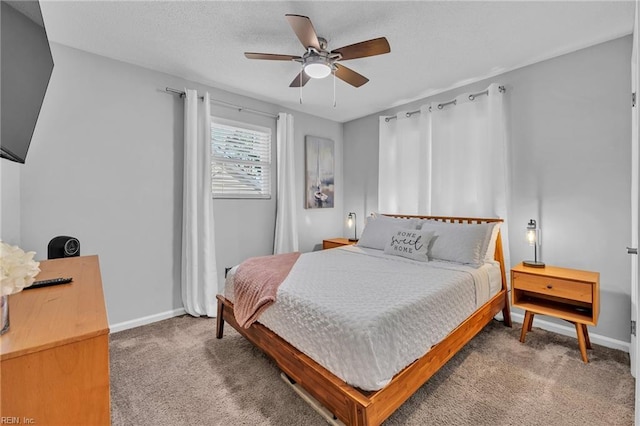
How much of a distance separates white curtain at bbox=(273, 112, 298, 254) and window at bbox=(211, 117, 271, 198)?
0.16 metres

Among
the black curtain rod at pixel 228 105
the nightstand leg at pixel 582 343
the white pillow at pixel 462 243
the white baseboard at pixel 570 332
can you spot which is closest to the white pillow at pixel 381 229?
the white pillow at pixel 462 243

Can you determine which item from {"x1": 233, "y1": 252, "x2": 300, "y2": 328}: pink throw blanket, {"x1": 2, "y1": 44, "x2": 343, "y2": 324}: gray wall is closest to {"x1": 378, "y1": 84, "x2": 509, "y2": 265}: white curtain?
{"x1": 233, "y1": 252, "x2": 300, "y2": 328}: pink throw blanket

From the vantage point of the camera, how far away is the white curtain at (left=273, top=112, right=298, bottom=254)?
370cm

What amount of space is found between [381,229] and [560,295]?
5.41ft

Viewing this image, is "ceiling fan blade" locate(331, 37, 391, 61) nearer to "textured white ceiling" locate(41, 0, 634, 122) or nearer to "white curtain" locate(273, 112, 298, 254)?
"textured white ceiling" locate(41, 0, 634, 122)

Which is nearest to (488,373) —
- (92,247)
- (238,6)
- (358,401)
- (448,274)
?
(448,274)

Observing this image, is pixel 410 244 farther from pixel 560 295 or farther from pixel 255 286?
pixel 255 286

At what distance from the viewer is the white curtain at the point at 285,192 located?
370 cm

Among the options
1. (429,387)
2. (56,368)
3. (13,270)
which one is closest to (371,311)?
(429,387)

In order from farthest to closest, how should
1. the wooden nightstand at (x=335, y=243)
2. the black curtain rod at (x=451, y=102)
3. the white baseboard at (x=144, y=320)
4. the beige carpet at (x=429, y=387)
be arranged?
the wooden nightstand at (x=335, y=243) → the black curtain rod at (x=451, y=102) → the white baseboard at (x=144, y=320) → the beige carpet at (x=429, y=387)

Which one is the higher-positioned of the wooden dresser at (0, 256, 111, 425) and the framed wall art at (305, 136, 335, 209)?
the framed wall art at (305, 136, 335, 209)

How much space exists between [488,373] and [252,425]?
1.63 m

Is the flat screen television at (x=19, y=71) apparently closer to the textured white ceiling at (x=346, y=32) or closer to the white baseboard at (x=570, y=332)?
the textured white ceiling at (x=346, y=32)

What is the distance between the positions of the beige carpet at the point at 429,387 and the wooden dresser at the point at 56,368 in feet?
3.31
